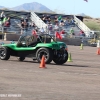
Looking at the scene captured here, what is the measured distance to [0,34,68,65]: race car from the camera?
1964cm

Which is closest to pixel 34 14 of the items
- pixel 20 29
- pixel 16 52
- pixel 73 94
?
pixel 20 29

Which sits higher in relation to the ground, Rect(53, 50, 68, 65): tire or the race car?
the race car

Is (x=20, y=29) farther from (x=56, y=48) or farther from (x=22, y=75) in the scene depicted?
(x=22, y=75)

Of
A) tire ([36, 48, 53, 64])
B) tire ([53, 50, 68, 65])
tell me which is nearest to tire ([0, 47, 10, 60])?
tire ([36, 48, 53, 64])

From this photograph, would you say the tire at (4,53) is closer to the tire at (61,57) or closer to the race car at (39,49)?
the race car at (39,49)

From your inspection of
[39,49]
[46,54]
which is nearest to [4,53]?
[39,49]

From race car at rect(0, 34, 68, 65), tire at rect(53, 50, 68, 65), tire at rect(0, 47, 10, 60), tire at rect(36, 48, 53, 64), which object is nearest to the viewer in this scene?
tire at rect(36, 48, 53, 64)

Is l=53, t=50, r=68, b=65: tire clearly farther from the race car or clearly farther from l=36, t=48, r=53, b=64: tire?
l=36, t=48, r=53, b=64: tire

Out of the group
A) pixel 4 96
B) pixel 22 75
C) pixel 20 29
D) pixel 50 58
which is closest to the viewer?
pixel 4 96

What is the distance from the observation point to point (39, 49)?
65.0 feet

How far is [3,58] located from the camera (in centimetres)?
2056

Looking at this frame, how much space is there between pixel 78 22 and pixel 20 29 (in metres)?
11.4

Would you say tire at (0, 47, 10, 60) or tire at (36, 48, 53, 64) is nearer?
tire at (36, 48, 53, 64)

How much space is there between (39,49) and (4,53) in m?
1.82
